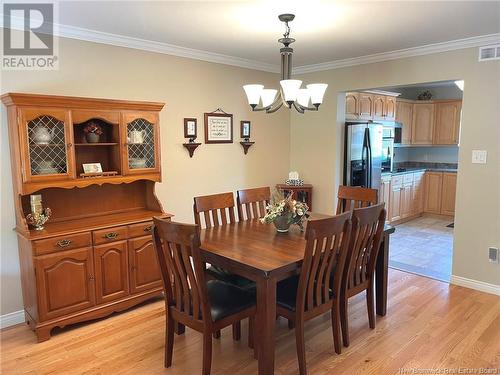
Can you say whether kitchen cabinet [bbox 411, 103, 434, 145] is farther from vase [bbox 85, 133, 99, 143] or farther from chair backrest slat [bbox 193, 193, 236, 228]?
vase [bbox 85, 133, 99, 143]

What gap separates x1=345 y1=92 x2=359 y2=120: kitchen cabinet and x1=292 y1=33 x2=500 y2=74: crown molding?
652 millimetres

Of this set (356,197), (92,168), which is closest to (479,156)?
(356,197)

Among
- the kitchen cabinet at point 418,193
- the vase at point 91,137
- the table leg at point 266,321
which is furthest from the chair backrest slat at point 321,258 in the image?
the kitchen cabinet at point 418,193

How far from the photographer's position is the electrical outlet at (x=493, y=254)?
358 cm

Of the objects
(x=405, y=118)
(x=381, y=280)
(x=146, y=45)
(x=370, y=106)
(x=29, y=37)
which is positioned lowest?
(x=381, y=280)

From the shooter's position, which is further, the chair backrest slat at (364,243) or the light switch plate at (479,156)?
the light switch plate at (479,156)

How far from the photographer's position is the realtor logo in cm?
275

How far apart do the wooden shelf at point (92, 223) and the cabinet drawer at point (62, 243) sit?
0.13 ft

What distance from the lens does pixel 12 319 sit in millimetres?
3072

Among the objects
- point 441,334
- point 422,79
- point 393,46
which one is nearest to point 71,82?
point 393,46

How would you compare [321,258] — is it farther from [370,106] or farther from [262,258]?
[370,106]

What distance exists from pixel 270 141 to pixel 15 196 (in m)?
3.04

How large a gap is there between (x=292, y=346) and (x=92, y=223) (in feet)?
6.21

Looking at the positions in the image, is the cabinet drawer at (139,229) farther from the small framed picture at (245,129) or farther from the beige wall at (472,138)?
the beige wall at (472,138)
